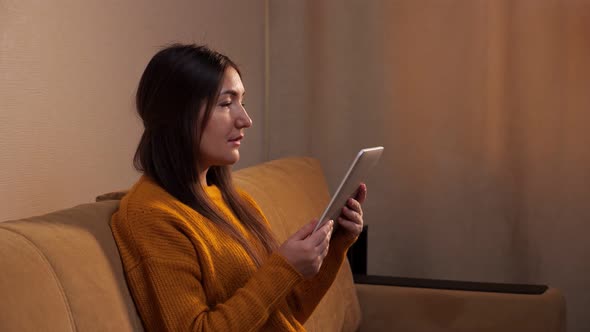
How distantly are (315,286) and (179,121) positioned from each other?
468mm

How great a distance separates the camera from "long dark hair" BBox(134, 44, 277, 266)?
1561 mm

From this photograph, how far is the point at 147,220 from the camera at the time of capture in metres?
1.43

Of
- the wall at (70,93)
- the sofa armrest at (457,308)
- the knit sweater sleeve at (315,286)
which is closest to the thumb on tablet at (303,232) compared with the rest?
the knit sweater sleeve at (315,286)

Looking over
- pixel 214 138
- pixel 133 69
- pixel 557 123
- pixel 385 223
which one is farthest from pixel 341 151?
pixel 214 138

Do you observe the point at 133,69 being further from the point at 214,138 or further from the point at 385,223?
the point at 385,223

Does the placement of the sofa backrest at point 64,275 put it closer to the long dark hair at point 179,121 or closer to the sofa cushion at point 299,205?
the long dark hair at point 179,121

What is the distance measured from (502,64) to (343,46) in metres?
0.60

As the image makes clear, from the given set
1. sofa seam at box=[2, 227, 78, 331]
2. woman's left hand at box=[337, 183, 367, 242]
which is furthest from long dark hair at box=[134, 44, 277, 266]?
sofa seam at box=[2, 227, 78, 331]

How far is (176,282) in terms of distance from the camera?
4.54 feet

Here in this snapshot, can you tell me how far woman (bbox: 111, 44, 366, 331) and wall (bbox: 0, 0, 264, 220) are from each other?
1.19 feet

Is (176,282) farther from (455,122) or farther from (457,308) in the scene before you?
(455,122)

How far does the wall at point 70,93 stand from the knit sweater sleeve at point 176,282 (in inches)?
18.9

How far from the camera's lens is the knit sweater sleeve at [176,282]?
1.37 meters

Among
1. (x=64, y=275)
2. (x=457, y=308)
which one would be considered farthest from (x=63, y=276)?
(x=457, y=308)
